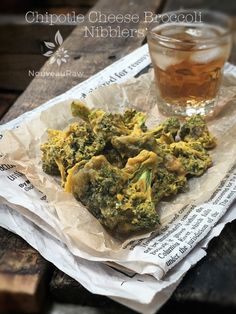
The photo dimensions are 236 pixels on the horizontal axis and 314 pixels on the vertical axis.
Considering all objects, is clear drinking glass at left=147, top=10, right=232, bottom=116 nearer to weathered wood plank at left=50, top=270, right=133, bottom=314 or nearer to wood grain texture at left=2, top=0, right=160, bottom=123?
wood grain texture at left=2, top=0, right=160, bottom=123

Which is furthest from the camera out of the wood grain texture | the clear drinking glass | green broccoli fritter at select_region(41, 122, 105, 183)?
the wood grain texture

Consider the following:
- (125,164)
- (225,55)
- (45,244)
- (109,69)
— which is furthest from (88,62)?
(45,244)

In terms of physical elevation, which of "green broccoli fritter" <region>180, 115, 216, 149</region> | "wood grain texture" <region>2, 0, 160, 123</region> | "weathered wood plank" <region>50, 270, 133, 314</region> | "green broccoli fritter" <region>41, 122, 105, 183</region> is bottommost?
"wood grain texture" <region>2, 0, 160, 123</region>

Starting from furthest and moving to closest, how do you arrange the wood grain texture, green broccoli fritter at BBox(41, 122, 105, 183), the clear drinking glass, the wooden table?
1. the wood grain texture
2. the clear drinking glass
3. green broccoli fritter at BBox(41, 122, 105, 183)
4. the wooden table

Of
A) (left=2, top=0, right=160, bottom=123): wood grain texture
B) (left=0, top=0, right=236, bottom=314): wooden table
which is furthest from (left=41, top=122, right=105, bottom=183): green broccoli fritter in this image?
(left=2, top=0, right=160, bottom=123): wood grain texture

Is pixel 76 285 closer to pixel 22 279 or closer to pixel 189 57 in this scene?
pixel 22 279

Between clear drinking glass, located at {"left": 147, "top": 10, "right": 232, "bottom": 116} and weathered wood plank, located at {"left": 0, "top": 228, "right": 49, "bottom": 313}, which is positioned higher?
weathered wood plank, located at {"left": 0, "top": 228, "right": 49, "bottom": 313}

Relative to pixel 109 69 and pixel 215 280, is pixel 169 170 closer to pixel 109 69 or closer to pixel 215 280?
pixel 215 280

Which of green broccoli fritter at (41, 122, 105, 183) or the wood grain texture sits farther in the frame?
the wood grain texture
